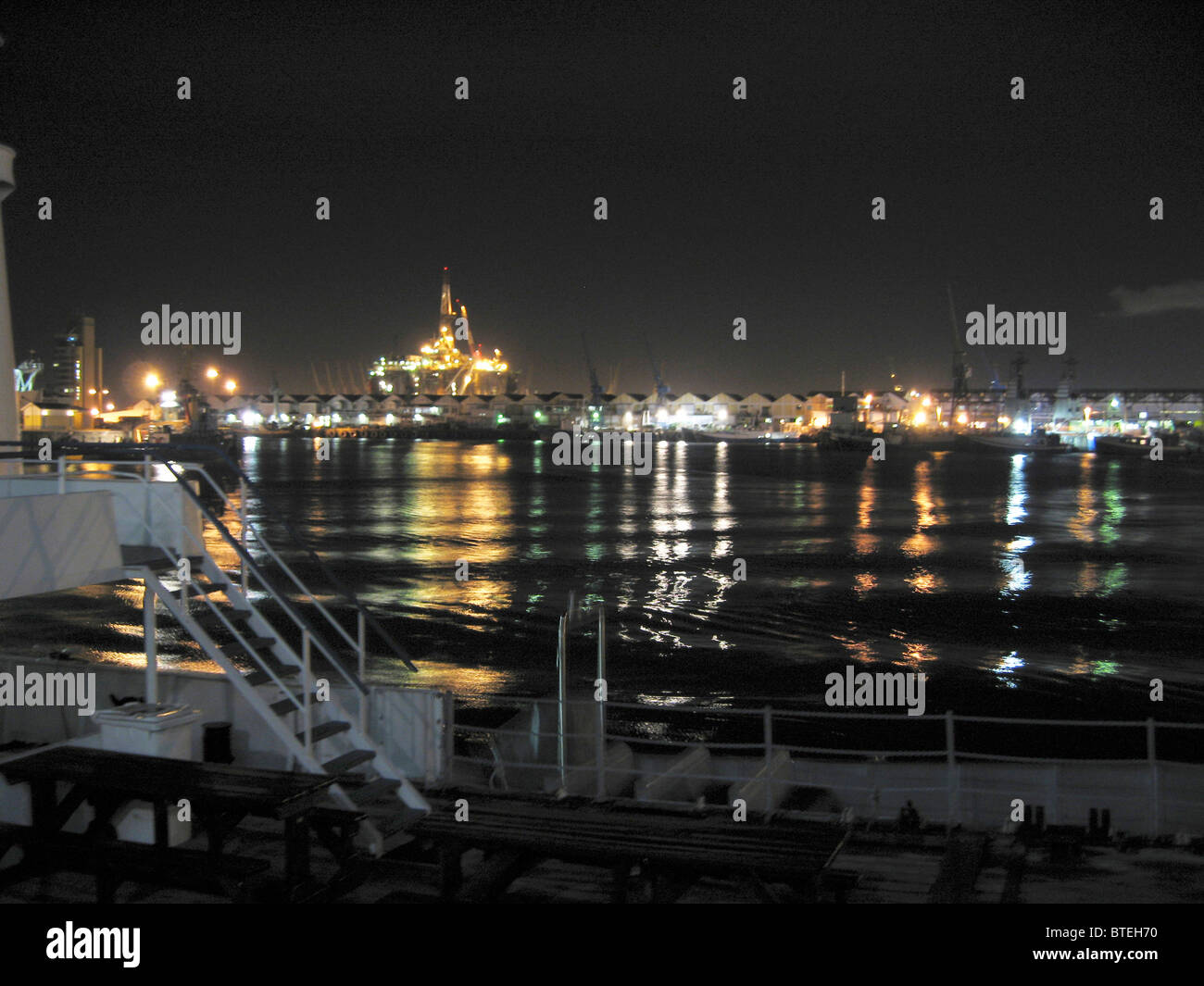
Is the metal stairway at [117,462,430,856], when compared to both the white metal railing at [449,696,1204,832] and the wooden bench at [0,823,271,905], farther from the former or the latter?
the white metal railing at [449,696,1204,832]

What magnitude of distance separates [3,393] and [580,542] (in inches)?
1099

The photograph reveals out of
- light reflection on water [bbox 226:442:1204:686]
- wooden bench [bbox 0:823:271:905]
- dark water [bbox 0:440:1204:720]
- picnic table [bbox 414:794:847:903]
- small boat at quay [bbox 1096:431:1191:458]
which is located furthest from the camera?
small boat at quay [bbox 1096:431:1191:458]

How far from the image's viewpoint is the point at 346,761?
5879mm

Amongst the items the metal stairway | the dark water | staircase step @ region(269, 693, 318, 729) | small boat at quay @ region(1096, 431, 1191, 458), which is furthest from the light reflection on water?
small boat at quay @ region(1096, 431, 1191, 458)

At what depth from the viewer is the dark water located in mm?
16594

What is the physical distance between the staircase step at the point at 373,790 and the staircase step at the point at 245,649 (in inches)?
37.6

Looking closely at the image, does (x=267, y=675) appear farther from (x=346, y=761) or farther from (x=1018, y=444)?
(x=1018, y=444)

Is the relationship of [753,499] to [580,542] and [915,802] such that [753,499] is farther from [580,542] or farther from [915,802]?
[915,802]

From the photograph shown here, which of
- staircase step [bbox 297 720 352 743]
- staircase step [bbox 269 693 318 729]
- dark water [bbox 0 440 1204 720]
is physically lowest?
dark water [bbox 0 440 1204 720]

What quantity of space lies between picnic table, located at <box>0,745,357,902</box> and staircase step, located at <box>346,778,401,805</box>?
65 cm

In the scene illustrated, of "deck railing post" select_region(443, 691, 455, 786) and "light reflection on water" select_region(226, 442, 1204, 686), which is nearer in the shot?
"deck railing post" select_region(443, 691, 455, 786)

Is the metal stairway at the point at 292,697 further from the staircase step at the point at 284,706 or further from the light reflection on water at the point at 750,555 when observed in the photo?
the light reflection on water at the point at 750,555

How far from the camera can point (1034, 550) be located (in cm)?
3453

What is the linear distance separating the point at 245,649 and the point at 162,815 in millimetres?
1101
